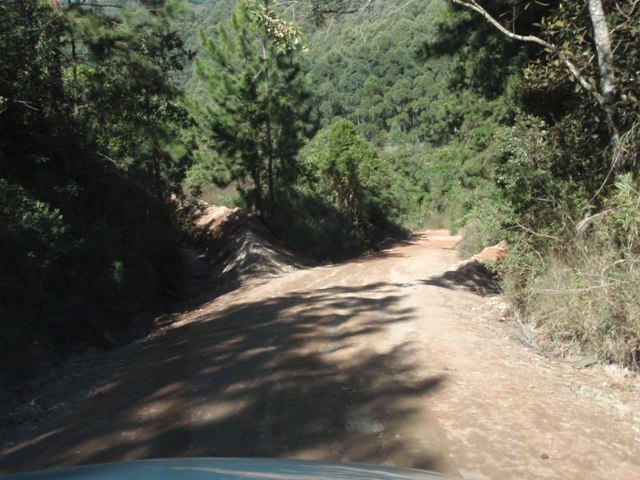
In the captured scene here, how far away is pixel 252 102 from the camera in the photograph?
25484 mm

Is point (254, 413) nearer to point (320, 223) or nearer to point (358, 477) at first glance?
point (358, 477)

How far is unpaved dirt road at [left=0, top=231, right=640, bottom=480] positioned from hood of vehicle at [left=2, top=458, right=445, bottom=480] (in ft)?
6.26

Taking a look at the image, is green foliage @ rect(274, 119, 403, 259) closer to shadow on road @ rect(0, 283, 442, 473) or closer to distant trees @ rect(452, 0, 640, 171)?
shadow on road @ rect(0, 283, 442, 473)

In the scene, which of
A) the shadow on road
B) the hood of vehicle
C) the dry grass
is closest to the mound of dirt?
the shadow on road

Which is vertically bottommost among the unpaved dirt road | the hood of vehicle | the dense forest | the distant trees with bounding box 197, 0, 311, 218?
the unpaved dirt road

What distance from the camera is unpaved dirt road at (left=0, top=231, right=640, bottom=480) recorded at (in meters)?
4.66

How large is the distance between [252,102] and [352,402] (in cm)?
2116

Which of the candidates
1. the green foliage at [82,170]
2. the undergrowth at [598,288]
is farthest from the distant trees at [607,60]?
the green foliage at [82,170]

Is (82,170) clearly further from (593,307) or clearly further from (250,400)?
(593,307)

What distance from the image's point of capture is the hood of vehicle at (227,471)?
2279 mm

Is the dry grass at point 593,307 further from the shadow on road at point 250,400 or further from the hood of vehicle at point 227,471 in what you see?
the hood of vehicle at point 227,471

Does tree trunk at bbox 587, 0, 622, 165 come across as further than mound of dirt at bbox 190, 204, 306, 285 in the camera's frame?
No

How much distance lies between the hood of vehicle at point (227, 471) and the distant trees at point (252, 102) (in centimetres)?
2256

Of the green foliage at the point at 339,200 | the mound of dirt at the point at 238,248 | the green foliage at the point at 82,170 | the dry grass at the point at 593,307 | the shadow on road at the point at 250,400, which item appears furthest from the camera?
the green foliage at the point at 339,200
